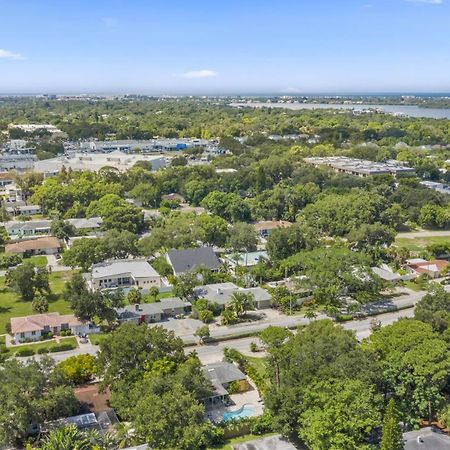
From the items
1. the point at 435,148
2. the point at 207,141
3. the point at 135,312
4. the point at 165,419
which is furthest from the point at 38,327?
the point at 435,148

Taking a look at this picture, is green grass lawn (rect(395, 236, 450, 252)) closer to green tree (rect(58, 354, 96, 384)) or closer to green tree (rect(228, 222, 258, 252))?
green tree (rect(228, 222, 258, 252))

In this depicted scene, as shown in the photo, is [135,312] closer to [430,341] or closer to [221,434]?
[221,434]

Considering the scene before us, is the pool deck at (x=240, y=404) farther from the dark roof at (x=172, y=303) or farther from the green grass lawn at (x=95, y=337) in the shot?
the dark roof at (x=172, y=303)

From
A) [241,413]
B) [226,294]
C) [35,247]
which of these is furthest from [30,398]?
[35,247]

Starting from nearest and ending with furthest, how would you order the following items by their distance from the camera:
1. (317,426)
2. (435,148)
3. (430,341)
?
(317,426)
(430,341)
(435,148)

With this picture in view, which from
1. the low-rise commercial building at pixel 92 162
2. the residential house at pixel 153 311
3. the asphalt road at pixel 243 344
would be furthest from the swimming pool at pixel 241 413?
the low-rise commercial building at pixel 92 162

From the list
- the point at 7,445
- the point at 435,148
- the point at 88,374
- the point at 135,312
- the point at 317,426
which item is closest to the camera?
the point at 317,426

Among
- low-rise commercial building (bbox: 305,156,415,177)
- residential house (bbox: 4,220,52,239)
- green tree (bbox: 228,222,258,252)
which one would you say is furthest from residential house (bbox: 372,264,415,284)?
residential house (bbox: 4,220,52,239)
